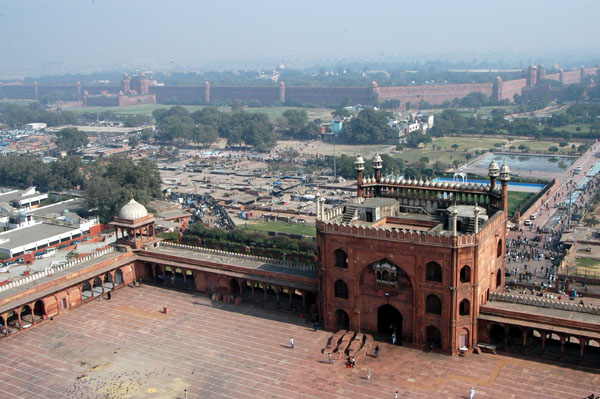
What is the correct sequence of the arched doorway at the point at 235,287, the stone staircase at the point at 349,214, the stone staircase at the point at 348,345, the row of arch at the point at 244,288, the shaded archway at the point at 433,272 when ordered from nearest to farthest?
1. the shaded archway at the point at 433,272
2. the stone staircase at the point at 348,345
3. the stone staircase at the point at 349,214
4. the row of arch at the point at 244,288
5. the arched doorway at the point at 235,287

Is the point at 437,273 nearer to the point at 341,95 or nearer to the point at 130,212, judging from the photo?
the point at 130,212

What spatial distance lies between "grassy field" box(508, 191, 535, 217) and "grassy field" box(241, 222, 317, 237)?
2231 cm

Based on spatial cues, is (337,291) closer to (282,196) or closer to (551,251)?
(551,251)

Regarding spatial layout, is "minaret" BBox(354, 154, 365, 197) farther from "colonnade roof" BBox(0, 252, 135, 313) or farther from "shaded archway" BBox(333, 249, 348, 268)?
"colonnade roof" BBox(0, 252, 135, 313)

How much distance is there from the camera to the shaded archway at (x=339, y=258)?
29.7 m

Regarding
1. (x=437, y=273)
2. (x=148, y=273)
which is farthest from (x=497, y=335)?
(x=148, y=273)

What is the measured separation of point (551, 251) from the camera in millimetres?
52344

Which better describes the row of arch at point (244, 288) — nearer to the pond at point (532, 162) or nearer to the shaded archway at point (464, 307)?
the shaded archway at point (464, 307)

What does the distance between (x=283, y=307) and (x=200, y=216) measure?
3669 centimetres

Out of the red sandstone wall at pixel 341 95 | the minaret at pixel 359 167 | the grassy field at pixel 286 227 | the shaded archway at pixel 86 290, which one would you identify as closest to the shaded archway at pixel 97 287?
the shaded archway at pixel 86 290

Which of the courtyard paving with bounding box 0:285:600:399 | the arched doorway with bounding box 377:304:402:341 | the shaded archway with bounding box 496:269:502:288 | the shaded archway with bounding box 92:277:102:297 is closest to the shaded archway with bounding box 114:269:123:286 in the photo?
the shaded archway with bounding box 92:277:102:297

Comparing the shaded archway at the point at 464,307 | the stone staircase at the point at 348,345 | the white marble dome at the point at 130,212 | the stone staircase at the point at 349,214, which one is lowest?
the stone staircase at the point at 348,345

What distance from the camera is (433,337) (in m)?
28.3

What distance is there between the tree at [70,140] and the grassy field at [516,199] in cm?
8127
